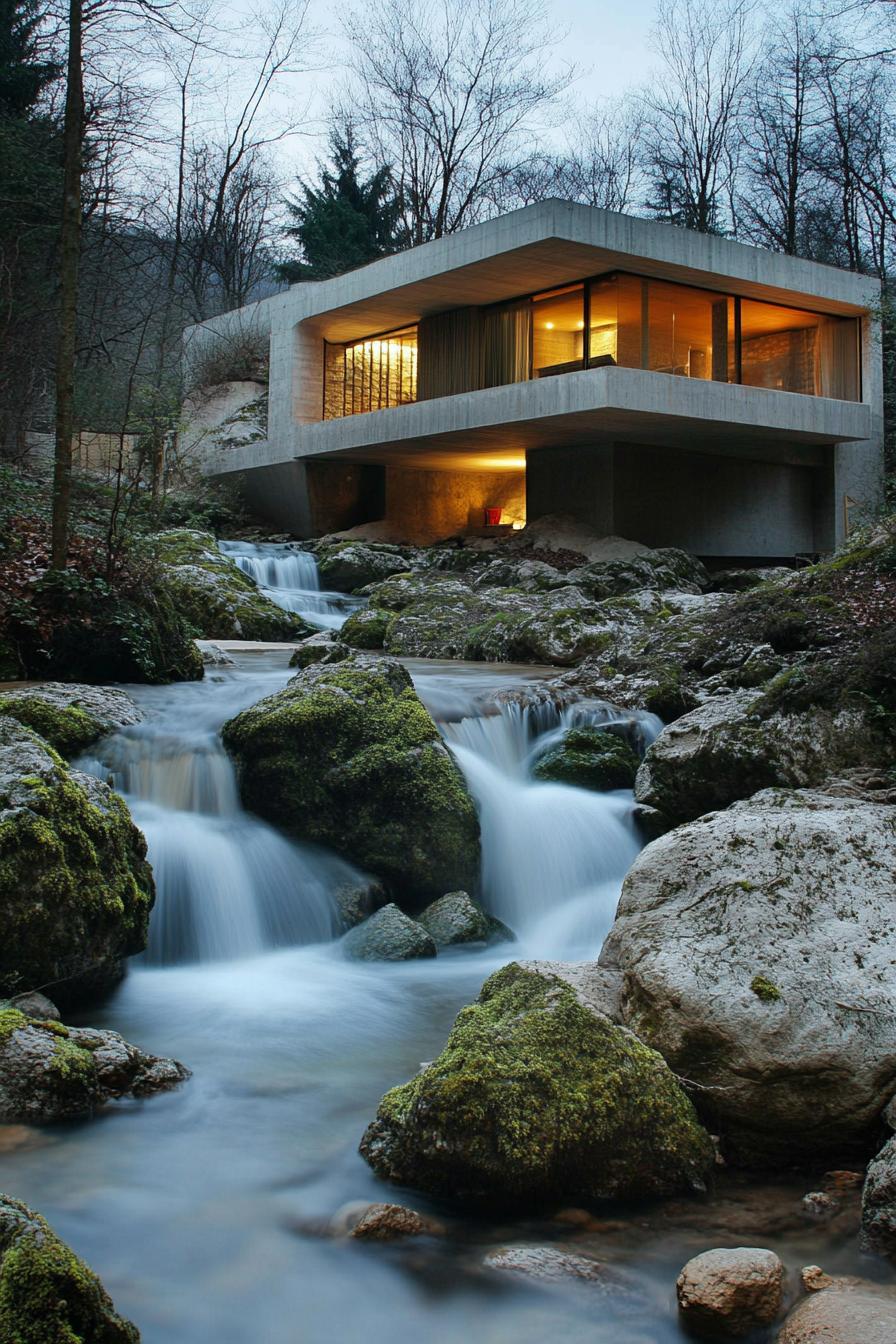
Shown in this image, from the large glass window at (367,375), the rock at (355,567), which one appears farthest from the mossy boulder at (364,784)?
the large glass window at (367,375)

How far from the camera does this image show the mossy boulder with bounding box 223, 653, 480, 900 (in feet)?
23.2

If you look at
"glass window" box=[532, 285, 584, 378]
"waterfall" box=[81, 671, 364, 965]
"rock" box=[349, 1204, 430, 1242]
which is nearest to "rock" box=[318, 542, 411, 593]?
"glass window" box=[532, 285, 584, 378]

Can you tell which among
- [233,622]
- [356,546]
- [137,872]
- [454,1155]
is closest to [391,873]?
[137,872]

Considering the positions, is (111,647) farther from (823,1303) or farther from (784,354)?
(784,354)

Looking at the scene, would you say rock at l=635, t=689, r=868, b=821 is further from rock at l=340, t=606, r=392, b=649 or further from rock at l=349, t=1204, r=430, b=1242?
rock at l=340, t=606, r=392, b=649

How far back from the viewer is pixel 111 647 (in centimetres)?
1025

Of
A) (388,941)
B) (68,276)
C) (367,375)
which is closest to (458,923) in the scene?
(388,941)

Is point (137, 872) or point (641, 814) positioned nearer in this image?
point (137, 872)

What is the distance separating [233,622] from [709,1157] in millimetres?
12183

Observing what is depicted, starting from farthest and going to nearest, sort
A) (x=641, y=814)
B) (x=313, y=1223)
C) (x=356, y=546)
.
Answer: (x=356, y=546) → (x=641, y=814) → (x=313, y=1223)

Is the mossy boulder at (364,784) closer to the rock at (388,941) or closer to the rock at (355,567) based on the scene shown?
the rock at (388,941)

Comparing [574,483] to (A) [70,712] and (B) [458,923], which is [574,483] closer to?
(A) [70,712]

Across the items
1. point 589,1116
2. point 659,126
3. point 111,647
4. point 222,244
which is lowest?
point 589,1116

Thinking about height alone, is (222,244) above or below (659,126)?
below
